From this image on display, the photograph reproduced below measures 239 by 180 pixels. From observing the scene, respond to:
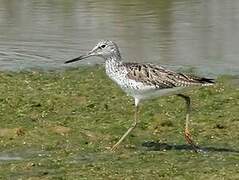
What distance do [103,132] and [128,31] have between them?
9.71m

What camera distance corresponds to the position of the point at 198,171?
31.6ft

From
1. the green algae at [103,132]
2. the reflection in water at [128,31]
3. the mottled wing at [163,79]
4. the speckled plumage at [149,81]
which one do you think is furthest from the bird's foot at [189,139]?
the reflection in water at [128,31]

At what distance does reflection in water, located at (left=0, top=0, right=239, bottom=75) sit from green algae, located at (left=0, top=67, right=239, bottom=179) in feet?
7.41

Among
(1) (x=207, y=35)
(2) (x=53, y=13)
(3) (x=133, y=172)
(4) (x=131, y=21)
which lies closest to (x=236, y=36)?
(1) (x=207, y=35)

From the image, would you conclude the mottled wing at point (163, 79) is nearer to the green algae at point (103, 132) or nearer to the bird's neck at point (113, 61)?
the bird's neck at point (113, 61)

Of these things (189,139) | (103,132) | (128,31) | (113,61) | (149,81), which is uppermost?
(113,61)

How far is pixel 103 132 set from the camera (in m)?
11.9

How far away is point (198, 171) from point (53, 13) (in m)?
15.7

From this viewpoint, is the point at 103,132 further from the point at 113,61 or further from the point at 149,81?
the point at 149,81

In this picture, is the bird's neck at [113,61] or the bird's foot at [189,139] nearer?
the bird's foot at [189,139]

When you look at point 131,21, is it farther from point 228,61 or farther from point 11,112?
point 11,112

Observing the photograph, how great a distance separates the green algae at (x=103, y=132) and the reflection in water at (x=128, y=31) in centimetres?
226

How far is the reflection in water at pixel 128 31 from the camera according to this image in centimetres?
1802

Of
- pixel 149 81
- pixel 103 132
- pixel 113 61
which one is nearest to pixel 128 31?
pixel 103 132
